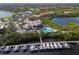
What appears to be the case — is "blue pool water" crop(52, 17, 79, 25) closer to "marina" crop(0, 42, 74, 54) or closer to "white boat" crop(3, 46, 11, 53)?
"marina" crop(0, 42, 74, 54)

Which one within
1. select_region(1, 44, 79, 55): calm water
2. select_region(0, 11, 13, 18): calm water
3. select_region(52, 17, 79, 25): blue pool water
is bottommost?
select_region(1, 44, 79, 55): calm water

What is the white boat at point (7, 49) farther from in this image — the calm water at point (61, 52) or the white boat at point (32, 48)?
the white boat at point (32, 48)

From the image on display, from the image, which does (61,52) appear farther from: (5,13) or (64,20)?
(5,13)

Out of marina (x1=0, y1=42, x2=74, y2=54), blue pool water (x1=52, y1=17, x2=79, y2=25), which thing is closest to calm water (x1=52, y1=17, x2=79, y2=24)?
blue pool water (x1=52, y1=17, x2=79, y2=25)

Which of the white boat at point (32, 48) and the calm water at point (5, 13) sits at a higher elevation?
the calm water at point (5, 13)

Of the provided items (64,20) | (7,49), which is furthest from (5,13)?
(64,20)

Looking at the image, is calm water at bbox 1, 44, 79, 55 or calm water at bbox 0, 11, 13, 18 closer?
calm water at bbox 1, 44, 79, 55

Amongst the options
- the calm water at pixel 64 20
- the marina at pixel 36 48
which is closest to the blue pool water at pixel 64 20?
the calm water at pixel 64 20

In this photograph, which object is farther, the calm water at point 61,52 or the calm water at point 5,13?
the calm water at point 5,13

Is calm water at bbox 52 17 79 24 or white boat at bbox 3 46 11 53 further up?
calm water at bbox 52 17 79 24
